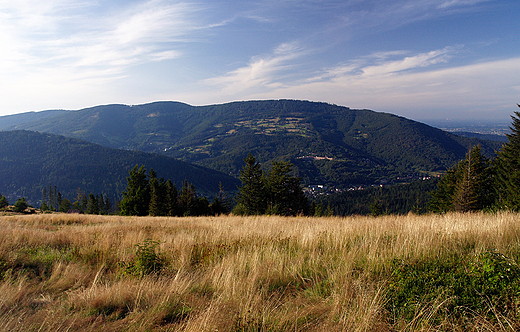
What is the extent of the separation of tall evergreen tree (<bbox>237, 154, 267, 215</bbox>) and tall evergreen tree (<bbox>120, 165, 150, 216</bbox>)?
56.1ft

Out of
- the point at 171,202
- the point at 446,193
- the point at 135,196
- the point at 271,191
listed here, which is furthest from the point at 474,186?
the point at 135,196

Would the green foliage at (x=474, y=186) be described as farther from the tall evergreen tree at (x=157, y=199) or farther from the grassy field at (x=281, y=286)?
the tall evergreen tree at (x=157, y=199)

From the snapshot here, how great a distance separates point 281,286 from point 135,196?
148 ft

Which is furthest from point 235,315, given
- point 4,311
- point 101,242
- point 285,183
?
point 285,183

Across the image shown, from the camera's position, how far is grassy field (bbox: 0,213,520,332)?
261 centimetres

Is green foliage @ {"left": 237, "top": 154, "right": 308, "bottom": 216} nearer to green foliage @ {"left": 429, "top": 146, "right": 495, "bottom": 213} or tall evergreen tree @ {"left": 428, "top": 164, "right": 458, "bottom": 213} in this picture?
green foliage @ {"left": 429, "top": 146, "right": 495, "bottom": 213}

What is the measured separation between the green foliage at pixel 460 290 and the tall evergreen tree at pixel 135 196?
148ft

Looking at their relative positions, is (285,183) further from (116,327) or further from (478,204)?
(116,327)

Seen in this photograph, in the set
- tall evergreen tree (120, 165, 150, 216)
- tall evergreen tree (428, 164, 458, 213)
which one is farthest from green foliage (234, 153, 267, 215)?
tall evergreen tree (428, 164, 458, 213)

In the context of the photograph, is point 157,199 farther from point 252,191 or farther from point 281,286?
point 281,286

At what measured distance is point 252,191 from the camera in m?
42.0

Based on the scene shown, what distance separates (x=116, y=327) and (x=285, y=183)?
3744cm

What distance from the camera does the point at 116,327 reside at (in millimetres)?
2785

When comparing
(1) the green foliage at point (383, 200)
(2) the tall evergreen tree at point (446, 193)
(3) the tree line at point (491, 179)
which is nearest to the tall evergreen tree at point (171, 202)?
(3) the tree line at point (491, 179)
